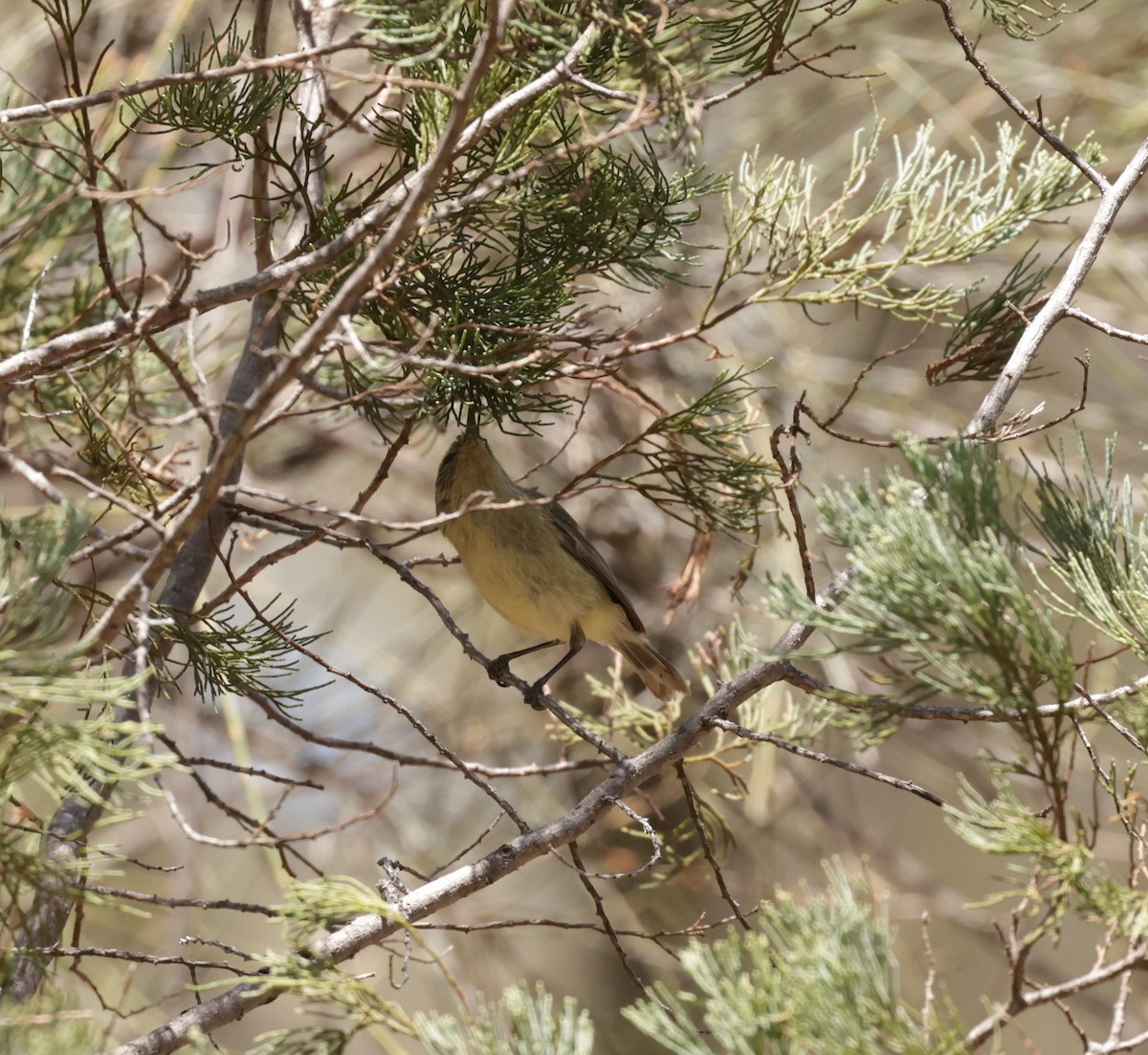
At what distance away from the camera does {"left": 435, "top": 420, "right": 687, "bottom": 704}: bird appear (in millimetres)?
3520

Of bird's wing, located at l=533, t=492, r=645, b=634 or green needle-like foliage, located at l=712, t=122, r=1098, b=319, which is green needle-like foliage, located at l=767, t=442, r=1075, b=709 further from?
bird's wing, located at l=533, t=492, r=645, b=634

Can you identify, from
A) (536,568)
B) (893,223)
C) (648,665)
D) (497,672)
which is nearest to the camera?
(893,223)

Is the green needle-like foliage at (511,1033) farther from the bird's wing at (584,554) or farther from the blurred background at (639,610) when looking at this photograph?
the blurred background at (639,610)

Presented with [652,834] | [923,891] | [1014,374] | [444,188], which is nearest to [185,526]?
[444,188]

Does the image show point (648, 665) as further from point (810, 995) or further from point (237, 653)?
point (810, 995)

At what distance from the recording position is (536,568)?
3.70 m

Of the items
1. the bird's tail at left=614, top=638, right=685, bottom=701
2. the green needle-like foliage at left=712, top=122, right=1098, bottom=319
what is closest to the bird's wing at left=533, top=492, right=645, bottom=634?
the bird's tail at left=614, top=638, right=685, bottom=701

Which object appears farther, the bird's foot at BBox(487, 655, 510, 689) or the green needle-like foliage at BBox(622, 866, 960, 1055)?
the bird's foot at BBox(487, 655, 510, 689)

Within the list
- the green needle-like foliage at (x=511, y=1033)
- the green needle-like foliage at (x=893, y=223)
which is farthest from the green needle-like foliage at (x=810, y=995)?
the green needle-like foliage at (x=893, y=223)

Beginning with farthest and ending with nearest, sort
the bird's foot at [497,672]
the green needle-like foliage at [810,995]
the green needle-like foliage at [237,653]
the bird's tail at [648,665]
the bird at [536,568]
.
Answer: the bird's tail at [648,665], the bird at [536,568], the bird's foot at [497,672], the green needle-like foliage at [237,653], the green needle-like foliage at [810,995]

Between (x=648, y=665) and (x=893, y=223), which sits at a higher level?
(x=648, y=665)

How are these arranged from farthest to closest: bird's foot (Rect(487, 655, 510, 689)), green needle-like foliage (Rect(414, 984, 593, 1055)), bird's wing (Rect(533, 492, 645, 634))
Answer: bird's wing (Rect(533, 492, 645, 634)) < bird's foot (Rect(487, 655, 510, 689)) < green needle-like foliage (Rect(414, 984, 593, 1055))

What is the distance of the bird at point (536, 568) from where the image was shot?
11.5ft

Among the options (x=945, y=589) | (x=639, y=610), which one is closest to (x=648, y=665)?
(x=639, y=610)
